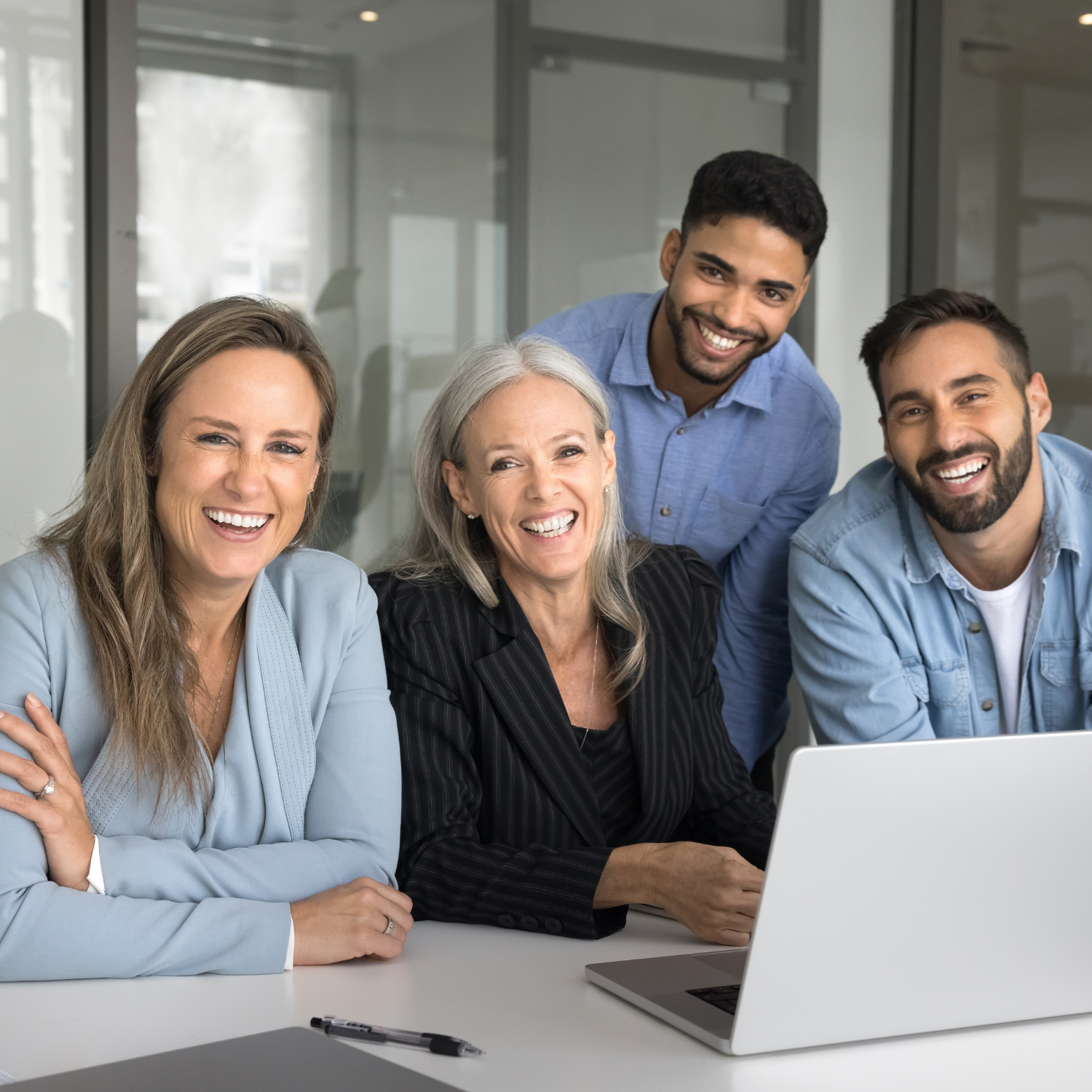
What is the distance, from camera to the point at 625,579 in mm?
2135

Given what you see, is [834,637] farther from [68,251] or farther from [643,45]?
[643,45]

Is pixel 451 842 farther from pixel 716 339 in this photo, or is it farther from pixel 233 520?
pixel 716 339

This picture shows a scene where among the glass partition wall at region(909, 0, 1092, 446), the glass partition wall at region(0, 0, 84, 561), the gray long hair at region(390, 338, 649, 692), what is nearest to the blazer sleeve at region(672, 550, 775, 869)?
the gray long hair at region(390, 338, 649, 692)

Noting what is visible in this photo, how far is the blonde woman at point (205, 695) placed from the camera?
1.44 m

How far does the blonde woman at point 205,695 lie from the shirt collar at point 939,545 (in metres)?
0.99

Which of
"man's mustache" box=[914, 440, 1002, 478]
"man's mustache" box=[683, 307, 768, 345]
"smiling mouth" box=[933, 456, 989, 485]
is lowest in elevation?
"smiling mouth" box=[933, 456, 989, 485]

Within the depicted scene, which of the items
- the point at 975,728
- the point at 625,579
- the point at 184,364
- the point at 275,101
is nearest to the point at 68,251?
the point at 275,101

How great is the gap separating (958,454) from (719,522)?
0.56 meters

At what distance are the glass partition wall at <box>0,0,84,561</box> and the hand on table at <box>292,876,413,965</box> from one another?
153 centimetres

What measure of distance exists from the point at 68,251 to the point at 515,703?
154 centimetres

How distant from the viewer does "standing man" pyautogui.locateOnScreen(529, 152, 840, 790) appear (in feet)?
8.30

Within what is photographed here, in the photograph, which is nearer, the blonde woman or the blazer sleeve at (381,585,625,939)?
the blonde woman

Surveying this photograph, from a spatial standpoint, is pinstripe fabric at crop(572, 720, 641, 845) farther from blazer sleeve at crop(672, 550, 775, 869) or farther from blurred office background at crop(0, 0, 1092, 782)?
blurred office background at crop(0, 0, 1092, 782)

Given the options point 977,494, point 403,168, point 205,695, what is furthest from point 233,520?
point 403,168
